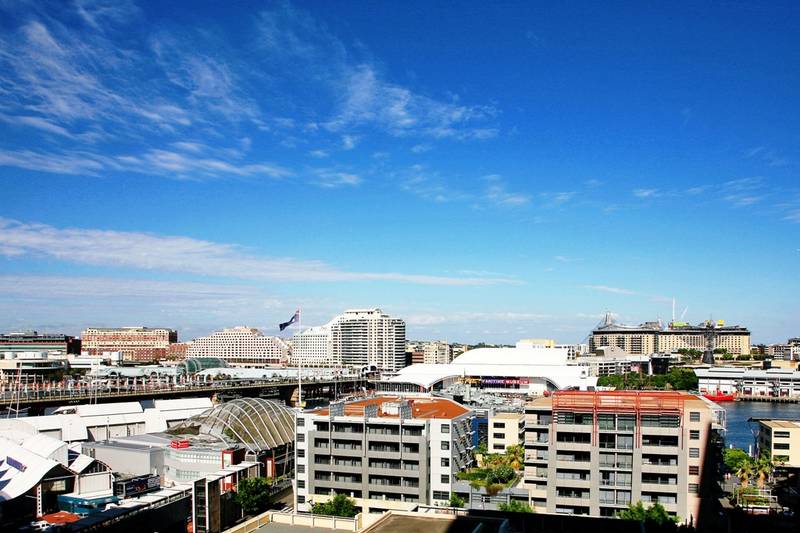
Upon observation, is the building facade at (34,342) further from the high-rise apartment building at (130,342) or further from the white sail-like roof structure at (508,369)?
the white sail-like roof structure at (508,369)

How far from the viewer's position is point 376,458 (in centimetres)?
2675

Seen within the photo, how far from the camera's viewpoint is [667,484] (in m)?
21.8

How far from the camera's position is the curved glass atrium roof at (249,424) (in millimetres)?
36062

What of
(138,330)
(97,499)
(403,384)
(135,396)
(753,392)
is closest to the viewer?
(97,499)

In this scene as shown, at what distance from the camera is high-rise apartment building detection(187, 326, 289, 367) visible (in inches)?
6772

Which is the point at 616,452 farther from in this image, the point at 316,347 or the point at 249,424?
the point at 316,347

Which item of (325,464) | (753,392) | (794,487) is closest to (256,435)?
(325,464)

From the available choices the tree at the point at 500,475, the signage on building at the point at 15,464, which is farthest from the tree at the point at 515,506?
the signage on building at the point at 15,464

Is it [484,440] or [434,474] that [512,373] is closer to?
[484,440]

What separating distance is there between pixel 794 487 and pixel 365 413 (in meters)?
21.6

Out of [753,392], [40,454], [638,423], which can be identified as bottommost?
[753,392]

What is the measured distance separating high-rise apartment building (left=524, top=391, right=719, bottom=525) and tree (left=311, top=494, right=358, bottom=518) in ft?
20.8

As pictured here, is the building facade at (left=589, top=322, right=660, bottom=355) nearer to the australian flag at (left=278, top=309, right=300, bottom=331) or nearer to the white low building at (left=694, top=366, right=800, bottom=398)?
the white low building at (left=694, top=366, right=800, bottom=398)

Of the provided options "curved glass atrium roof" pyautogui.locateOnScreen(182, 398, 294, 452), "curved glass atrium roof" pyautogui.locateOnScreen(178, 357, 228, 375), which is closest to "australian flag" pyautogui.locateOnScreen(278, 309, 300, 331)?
"curved glass atrium roof" pyautogui.locateOnScreen(182, 398, 294, 452)
